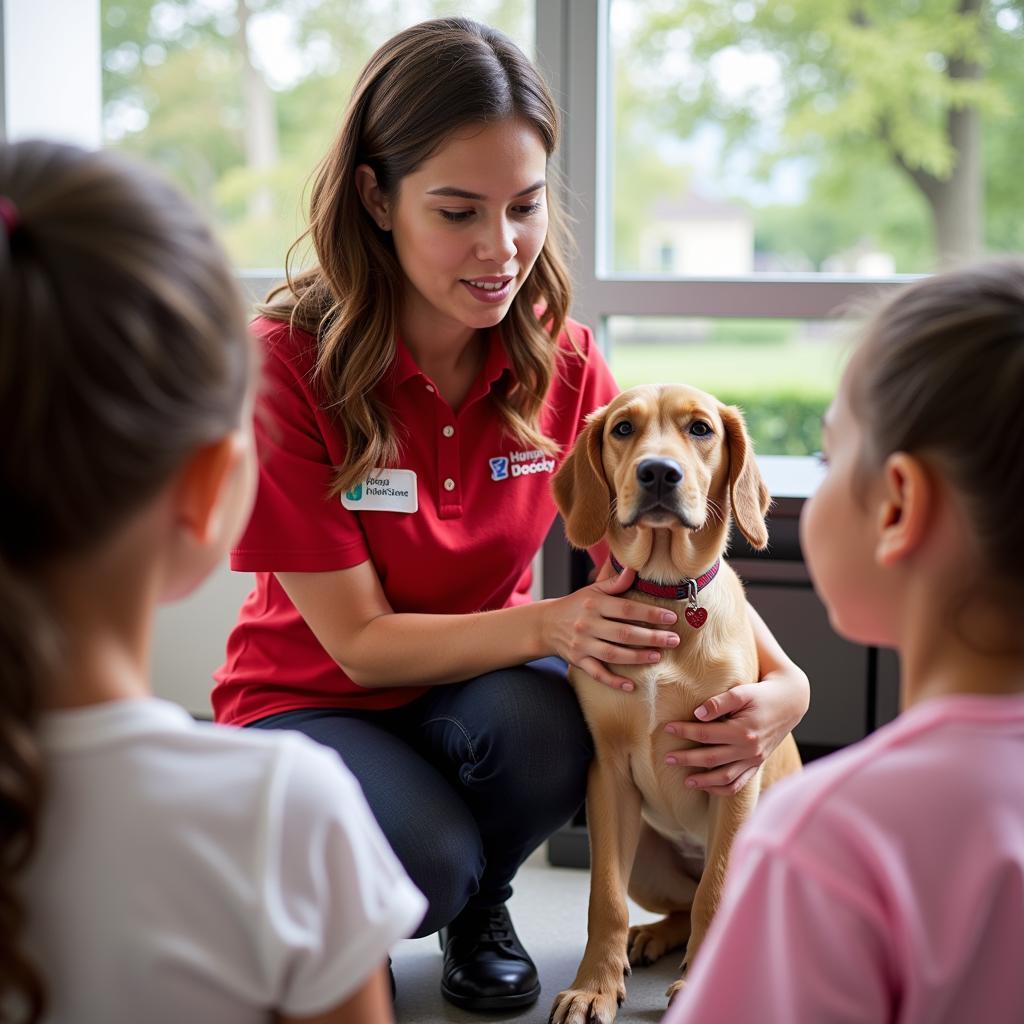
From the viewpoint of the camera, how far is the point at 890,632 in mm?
917

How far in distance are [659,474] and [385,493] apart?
1.28 ft

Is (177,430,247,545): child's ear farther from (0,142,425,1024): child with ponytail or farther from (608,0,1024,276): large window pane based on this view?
(608,0,1024,276): large window pane

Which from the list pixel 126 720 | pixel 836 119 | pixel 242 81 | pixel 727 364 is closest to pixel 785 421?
pixel 836 119

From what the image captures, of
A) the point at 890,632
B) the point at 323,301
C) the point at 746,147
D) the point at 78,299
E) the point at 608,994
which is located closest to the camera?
the point at 78,299

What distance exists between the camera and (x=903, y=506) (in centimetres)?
84

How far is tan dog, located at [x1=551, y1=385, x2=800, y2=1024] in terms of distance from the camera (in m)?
1.69

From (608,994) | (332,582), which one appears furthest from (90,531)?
(608,994)

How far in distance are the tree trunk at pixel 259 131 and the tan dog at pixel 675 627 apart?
6115 millimetres

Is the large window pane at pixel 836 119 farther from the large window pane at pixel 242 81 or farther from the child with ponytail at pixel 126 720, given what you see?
the child with ponytail at pixel 126 720

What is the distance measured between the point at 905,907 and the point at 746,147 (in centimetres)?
729

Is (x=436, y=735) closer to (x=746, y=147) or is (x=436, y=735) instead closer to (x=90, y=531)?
(x=90, y=531)

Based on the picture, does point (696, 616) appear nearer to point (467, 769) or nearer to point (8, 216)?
point (467, 769)

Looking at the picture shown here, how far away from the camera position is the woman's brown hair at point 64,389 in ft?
2.27

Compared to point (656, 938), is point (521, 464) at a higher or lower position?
higher
